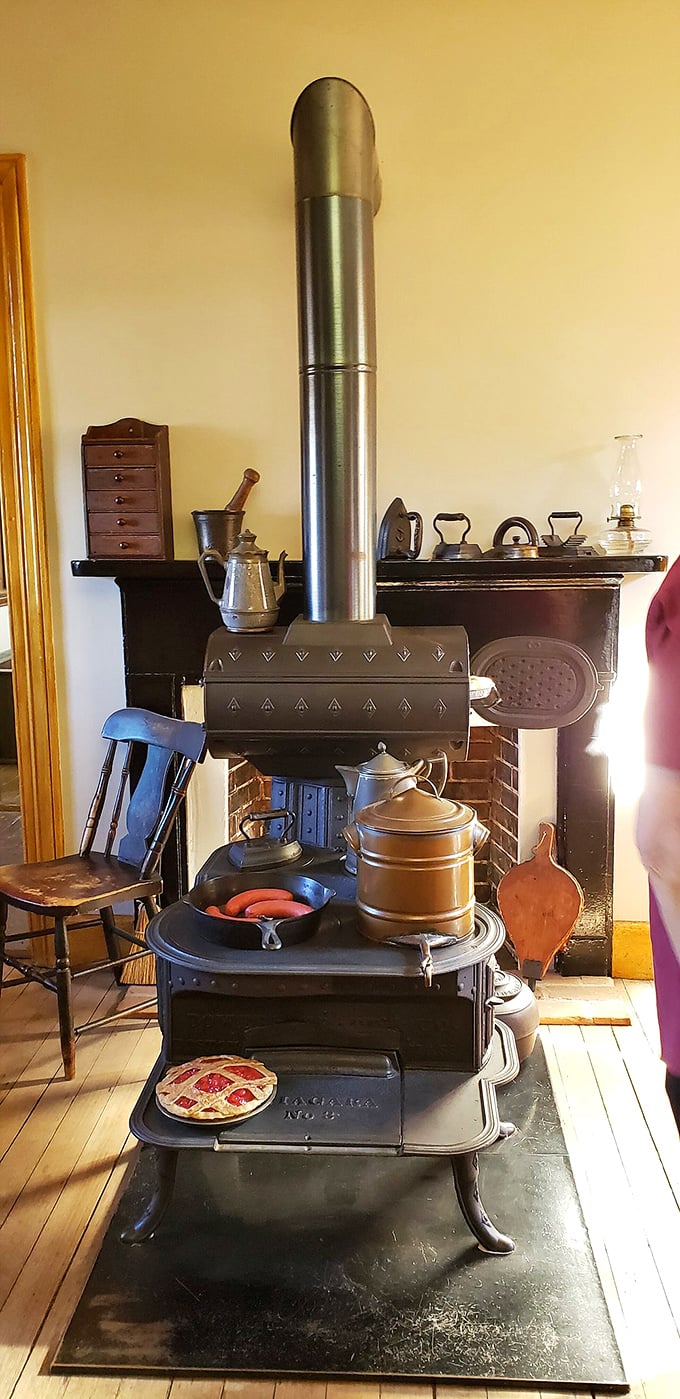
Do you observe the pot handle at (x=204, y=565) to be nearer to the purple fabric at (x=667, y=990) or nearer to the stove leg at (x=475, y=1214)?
the stove leg at (x=475, y=1214)

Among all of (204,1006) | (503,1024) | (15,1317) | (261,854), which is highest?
(261,854)

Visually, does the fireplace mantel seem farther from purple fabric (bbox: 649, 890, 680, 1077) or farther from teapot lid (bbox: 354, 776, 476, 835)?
purple fabric (bbox: 649, 890, 680, 1077)

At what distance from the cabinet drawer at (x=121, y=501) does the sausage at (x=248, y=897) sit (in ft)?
3.66

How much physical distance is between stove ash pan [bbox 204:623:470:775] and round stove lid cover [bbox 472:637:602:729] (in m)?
0.37

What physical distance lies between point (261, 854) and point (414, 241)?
166 cm

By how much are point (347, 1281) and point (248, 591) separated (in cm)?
146

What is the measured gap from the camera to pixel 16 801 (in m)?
5.21

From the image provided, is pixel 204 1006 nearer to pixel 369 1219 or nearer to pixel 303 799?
pixel 369 1219

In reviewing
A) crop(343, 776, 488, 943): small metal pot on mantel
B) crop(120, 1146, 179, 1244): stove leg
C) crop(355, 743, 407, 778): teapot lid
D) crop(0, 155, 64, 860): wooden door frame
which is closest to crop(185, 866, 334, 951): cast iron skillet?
crop(343, 776, 488, 943): small metal pot on mantel

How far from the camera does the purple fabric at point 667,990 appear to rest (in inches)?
48.0

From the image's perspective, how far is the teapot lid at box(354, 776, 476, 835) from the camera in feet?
6.39

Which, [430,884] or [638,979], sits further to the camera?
[638,979]

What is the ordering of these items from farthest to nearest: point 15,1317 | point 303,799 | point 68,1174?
point 303,799, point 68,1174, point 15,1317

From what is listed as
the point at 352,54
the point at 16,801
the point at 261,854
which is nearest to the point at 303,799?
the point at 261,854
